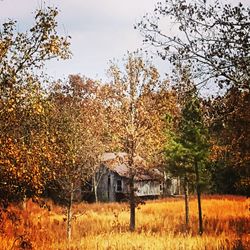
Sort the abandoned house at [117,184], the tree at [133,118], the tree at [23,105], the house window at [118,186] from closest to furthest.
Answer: the tree at [23,105]
the tree at [133,118]
the abandoned house at [117,184]
the house window at [118,186]

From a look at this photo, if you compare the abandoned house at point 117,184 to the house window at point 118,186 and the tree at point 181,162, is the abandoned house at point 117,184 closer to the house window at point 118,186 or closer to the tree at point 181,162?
the house window at point 118,186

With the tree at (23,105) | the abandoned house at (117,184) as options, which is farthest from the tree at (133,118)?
the abandoned house at (117,184)

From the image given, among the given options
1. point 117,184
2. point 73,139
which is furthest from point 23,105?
point 117,184

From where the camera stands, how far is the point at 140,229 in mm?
23328

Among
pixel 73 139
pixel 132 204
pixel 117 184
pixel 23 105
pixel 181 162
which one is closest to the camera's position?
pixel 23 105

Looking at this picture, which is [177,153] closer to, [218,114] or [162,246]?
[162,246]

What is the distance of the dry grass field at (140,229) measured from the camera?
14750mm

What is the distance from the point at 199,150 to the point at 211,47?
16.0 meters

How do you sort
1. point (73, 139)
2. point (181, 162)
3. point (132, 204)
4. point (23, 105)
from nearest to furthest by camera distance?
point (23, 105) < point (73, 139) < point (132, 204) < point (181, 162)

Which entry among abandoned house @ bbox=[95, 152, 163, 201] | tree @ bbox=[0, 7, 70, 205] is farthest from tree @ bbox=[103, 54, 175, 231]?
abandoned house @ bbox=[95, 152, 163, 201]

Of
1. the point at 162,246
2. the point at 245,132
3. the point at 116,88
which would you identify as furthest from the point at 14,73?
the point at 116,88

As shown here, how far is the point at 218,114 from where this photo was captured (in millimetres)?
8281

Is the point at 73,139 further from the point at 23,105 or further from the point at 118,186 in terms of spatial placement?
Answer: the point at 118,186

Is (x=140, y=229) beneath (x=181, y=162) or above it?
beneath
